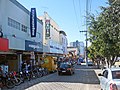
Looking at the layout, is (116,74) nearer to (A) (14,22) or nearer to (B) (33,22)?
(A) (14,22)

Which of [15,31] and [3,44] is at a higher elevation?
[15,31]

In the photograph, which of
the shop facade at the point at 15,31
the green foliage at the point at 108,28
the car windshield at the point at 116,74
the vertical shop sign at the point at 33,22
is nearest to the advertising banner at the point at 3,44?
the shop facade at the point at 15,31

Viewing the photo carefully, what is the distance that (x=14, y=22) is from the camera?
3144 centimetres

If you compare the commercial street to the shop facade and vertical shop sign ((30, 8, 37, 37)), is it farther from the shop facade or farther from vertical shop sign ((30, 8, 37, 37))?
vertical shop sign ((30, 8, 37, 37))

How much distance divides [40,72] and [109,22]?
15.5 metres

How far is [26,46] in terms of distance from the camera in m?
30.4

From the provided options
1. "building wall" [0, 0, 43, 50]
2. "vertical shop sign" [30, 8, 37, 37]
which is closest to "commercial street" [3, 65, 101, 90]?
"building wall" [0, 0, 43, 50]

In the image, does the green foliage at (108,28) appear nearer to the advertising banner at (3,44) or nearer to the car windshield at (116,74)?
the car windshield at (116,74)

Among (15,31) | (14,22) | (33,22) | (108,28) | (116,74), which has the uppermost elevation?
(33,22)

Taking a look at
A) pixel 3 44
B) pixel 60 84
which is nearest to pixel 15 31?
pixel 3 44

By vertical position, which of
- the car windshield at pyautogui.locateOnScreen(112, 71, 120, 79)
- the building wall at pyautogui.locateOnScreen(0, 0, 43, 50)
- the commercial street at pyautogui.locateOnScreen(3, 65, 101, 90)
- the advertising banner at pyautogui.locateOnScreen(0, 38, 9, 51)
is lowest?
the commercial street at pyautogui.locateOnScreen(3, 65, 101, 90)

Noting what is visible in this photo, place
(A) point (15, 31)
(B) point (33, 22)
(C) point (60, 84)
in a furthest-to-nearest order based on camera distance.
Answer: (B) point (33, 22), (A) point (15, 31), (C) point (60, 84)

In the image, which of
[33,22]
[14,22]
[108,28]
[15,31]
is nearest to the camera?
[108,28]

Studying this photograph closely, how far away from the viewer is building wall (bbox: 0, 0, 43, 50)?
1064 inches
